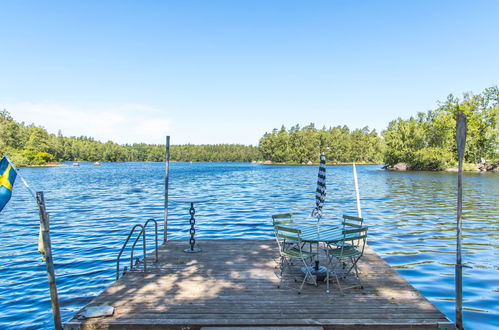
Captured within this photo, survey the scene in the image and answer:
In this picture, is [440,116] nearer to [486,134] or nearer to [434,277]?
[486,134]

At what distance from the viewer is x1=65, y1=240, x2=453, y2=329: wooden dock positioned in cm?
477

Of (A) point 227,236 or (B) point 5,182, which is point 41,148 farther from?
(B) point 5,182

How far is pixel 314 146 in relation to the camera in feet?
454

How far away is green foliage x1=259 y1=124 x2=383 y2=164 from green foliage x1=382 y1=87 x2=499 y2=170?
5729cm

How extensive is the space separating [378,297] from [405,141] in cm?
7891

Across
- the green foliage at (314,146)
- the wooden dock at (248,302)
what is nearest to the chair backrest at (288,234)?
the wooden dock at (248,302)

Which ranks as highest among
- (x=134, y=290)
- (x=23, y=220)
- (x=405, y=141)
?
(x=405, y=141)

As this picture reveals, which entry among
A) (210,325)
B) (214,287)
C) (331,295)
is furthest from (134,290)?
(331,295)

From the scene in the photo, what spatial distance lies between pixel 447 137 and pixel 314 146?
227 ft

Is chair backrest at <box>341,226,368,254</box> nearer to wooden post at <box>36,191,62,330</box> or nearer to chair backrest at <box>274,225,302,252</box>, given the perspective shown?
chair backrest at <box>274,225,302,252</box>

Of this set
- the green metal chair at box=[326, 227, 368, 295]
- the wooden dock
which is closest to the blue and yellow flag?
the wooden dock

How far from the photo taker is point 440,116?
7206 centimetres

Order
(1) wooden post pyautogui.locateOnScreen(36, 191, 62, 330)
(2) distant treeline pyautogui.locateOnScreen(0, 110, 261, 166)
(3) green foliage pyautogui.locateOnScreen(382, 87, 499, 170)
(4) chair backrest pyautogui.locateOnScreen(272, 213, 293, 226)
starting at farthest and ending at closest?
(2) distant treeline pyautogui.locateOnScreen(0, 110, 261, 166)
(3) green foliage pyautogui.locateOnScreen(382, 87, 499, 170)
(4) chair backrest pyautogui.locateOnScreen(272, 213, 293, 226)
(1) wooden post pyautogui.locateOnScreen(36, 191, 62, 330)

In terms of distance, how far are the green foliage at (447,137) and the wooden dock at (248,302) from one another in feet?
236
